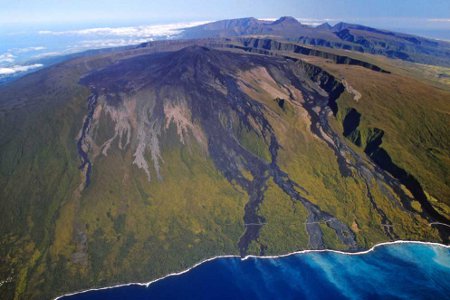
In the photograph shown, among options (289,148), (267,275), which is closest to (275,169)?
(289,148)

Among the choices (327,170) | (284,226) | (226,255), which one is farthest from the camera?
(327,170)

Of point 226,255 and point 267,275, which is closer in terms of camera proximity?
point 267,275

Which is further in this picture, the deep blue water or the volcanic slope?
the volcanic slope

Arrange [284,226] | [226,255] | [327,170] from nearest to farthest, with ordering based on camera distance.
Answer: [226,255] < [284,226] < [327,170]

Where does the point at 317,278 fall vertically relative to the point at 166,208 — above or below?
above

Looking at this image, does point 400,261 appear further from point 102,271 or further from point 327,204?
point 102,271

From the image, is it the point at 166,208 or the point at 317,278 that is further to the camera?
the point at 166,208

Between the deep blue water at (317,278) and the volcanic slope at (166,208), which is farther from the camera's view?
the volcanic slope at (166,208)
